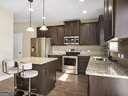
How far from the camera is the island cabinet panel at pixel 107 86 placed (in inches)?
68.1

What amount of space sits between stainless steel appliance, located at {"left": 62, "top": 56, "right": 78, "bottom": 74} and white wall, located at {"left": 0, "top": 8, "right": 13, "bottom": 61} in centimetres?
261

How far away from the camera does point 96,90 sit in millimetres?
1903

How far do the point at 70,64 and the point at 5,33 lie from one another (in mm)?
3294

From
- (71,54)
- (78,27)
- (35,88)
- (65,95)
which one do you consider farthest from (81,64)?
(35,88)

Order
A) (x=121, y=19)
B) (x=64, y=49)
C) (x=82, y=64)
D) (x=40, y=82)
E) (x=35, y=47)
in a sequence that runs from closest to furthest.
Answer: (x=121, y=19) → (x=40, y=82) → (x=82, y=64) → (x=35, y=47) → (x=64, y=49)

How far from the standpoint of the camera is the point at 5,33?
4750mm

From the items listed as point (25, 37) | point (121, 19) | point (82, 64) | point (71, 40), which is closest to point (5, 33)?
point (25, 37)

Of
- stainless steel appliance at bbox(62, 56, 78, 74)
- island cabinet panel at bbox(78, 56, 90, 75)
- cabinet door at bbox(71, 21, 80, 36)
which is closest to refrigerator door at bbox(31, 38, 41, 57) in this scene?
Answer: stainless steel appliance at bbox(62, 56, 78, 74)

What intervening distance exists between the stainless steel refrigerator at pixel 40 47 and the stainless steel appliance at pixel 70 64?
1048 mm

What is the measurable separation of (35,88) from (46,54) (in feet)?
10.6

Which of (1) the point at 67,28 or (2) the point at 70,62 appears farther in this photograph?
(1) the point at 67,28

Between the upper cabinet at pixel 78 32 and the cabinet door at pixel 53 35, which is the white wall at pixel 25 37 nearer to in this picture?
the cabinet door at pixel 53 35

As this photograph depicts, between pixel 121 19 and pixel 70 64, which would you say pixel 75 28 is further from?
pixel 121 19

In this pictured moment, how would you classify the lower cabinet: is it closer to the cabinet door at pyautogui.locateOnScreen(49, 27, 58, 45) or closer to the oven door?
the oven door
